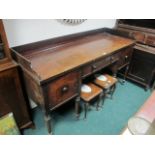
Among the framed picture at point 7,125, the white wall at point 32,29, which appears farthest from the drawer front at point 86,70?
the framed picture at point 7,125

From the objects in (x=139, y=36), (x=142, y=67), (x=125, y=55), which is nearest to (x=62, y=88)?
(x=125, y=55)

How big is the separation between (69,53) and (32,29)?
432 mm

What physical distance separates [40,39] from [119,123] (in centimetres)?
134

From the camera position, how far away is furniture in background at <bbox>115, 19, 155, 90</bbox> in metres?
2.12

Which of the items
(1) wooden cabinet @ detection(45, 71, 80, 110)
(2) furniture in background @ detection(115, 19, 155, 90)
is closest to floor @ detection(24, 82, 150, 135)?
(2) furniture in background @ detection(115, 19, 155, 90)

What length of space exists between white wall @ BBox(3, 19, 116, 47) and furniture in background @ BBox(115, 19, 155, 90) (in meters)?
0.88

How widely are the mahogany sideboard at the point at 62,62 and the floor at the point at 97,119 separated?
0.31m

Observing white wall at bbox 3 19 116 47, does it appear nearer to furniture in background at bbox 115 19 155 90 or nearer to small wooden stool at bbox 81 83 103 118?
small wooden stool at bbox 81 83 103 118

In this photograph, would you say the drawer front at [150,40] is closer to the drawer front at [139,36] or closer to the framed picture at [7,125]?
the drawer front at [139,36]

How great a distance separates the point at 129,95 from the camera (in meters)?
2.24

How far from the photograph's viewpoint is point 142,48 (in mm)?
2172
